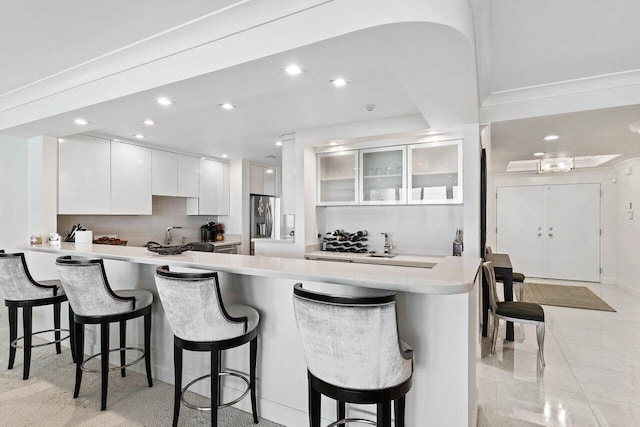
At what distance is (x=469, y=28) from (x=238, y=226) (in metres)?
5.28

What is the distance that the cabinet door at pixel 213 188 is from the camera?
586 centimetres

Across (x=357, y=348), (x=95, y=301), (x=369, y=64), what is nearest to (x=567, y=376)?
(x=357, y=348)

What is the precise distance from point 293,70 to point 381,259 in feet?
8.17

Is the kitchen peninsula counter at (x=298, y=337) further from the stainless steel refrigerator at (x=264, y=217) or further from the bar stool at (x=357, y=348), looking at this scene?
the stainless steel refrigerator at (x=264, y=217)

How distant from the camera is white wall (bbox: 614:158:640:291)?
5637 mm

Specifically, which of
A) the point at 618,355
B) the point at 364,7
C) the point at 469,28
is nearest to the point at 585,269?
the point at 618,355

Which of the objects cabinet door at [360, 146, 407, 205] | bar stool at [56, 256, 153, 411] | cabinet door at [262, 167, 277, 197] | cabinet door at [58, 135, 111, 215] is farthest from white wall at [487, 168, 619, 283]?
cabinet door at [58, 135, 111, 215]

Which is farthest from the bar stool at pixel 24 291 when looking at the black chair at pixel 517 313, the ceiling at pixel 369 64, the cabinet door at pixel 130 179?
the black chair at pixel 517 313

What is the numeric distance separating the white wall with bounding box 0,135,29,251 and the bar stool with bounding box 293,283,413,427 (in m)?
3.96

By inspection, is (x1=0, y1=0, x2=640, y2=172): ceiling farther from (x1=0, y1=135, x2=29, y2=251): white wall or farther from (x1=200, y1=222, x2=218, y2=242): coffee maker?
(x1=200, y1=222, x2=218, y2=242): coffee maker

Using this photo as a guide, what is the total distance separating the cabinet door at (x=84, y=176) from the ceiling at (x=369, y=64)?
1.41 feet

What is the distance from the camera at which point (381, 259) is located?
153 inches

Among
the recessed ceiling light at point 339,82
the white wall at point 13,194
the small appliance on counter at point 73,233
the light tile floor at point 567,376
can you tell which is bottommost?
the light tile floor at point 567,376

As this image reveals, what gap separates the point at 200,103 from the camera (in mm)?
2596
